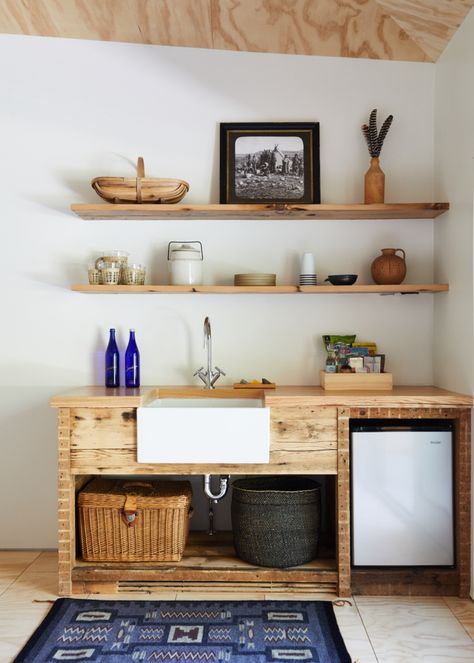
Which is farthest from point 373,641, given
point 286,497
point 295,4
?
point 295,4

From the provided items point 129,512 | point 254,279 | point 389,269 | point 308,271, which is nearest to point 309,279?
point 308,271

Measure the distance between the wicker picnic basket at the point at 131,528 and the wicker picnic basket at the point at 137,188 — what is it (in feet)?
4.83

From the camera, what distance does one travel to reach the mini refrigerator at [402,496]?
10.1 feet

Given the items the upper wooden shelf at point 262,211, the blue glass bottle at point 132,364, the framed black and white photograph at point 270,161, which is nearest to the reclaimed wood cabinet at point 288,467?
the blue glass bottle at point 132,364

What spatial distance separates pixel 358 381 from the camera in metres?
3.41

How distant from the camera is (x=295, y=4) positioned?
334cm

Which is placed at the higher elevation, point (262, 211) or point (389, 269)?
point (262, 211)

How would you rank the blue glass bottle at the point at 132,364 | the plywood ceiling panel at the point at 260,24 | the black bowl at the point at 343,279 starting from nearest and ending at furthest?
the plywood ceiling panel at the point at 260,24 → the black bowl at the point at 343,279 → the blue glass bottle at the point at 132,364

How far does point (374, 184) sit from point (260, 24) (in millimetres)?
1008

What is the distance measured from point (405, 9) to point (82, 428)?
2.53m

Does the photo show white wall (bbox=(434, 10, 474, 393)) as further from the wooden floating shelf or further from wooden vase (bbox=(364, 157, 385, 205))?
wooden vase (bbox=(364, 157, 385, 205))

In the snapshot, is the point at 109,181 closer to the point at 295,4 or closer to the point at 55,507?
the point at 295,4

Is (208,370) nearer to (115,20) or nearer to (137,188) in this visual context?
(137,188)

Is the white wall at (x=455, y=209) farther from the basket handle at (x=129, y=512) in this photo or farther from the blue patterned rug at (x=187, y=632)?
the basket handle at (x=129, y=512)
